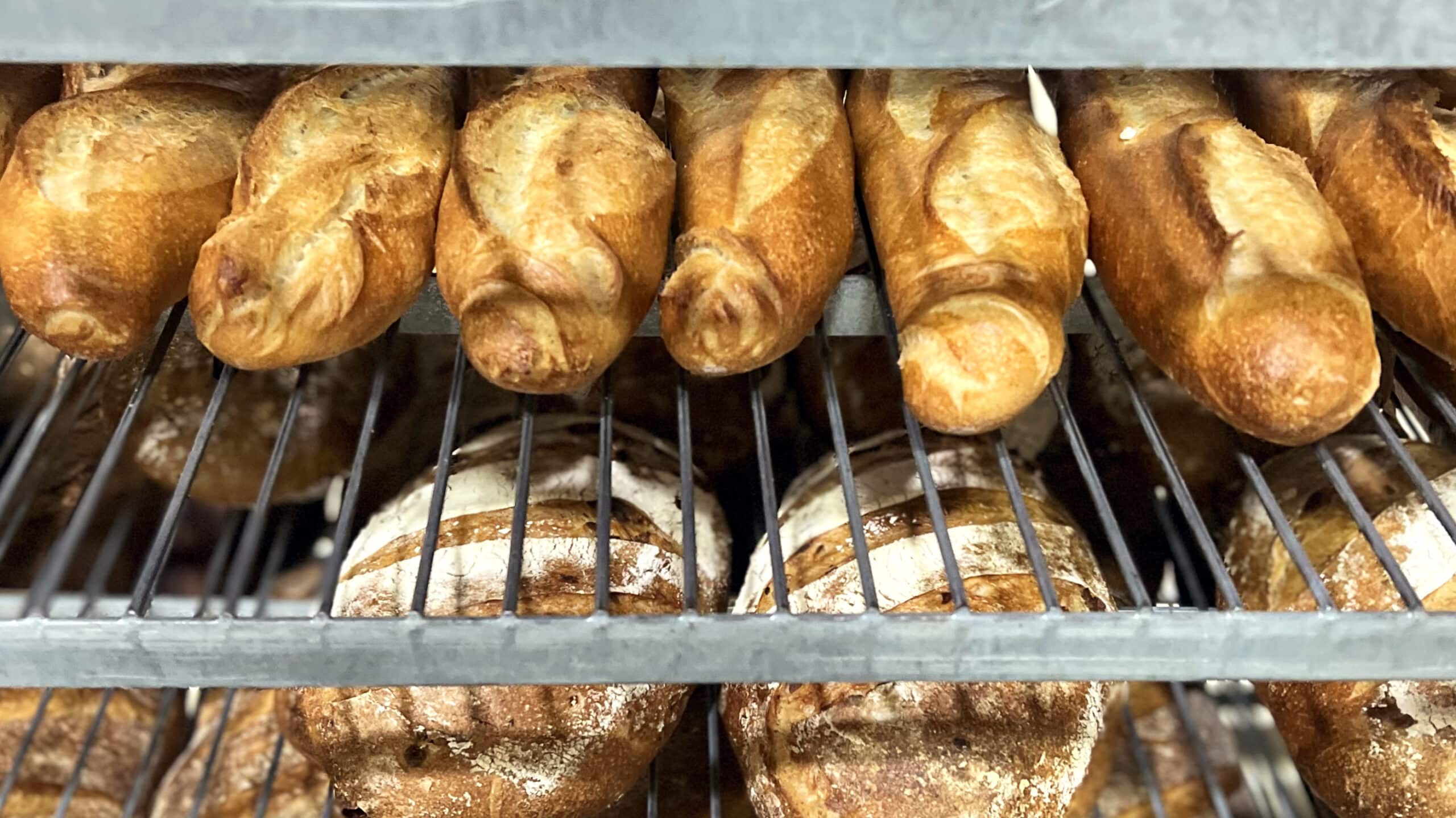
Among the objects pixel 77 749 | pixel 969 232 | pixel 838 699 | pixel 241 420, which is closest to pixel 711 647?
pixel 838 699

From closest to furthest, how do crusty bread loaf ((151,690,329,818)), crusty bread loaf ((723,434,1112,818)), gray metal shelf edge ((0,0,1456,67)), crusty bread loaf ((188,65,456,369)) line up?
gray metal shelf edge ((0,0,1456,67))
crusty bread loaf ((188,65,456,369))
crusty bread loaf ((723,434,1112,818))
crusty bread loaf ((151,690,329,818))

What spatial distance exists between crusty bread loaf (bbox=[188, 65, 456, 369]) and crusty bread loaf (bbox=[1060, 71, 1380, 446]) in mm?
545

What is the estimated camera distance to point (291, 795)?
119 cm

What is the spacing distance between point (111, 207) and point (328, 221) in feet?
0.53

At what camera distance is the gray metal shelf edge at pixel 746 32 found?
63cm

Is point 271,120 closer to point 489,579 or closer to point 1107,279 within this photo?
point 489,579

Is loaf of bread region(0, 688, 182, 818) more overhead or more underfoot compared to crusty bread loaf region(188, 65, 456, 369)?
more underfoot

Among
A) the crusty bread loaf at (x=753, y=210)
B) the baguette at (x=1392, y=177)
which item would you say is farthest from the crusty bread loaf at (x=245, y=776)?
the baguette at (x=1392, y=177)

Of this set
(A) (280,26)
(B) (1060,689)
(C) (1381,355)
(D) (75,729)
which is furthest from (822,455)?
(D) (75,729)

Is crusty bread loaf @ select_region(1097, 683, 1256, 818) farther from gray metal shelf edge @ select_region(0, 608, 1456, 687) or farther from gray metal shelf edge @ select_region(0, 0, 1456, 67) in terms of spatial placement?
gray metal shelf edge @ select_region(0, 0, 1456, 67)

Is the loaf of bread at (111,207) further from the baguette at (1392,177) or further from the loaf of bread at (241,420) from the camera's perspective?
the baguette at (1392,177)

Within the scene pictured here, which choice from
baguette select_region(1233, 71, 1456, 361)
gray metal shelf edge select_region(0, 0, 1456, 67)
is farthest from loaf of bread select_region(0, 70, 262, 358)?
baguette select_region(1233, 71, 1456, 361)

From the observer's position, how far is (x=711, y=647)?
0.70 m

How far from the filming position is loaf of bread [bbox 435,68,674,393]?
73cm
